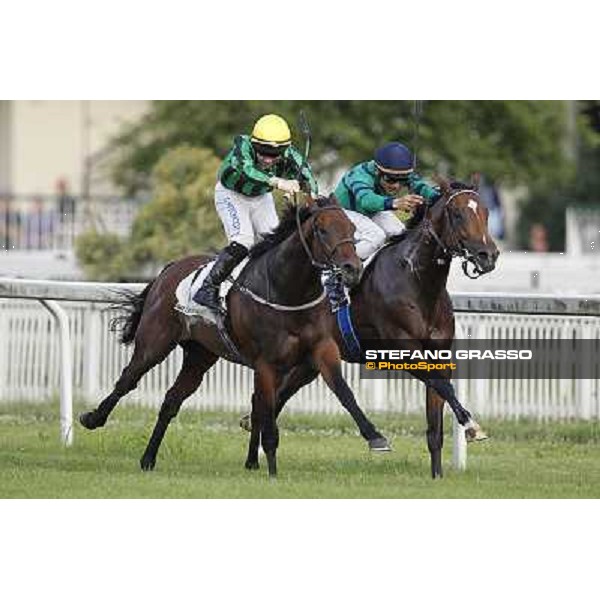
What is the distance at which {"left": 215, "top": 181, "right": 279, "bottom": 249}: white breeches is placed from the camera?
11.7 metres

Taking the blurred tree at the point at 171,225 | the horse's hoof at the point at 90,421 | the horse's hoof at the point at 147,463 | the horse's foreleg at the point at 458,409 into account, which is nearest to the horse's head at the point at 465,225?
the horse's foreleg at the point at 458,409

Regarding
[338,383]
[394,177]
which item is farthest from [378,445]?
[394,177]

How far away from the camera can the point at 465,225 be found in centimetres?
1106

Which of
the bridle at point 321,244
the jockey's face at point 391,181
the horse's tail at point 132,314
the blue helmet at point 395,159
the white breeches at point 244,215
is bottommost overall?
the horse's tail at point 132,314

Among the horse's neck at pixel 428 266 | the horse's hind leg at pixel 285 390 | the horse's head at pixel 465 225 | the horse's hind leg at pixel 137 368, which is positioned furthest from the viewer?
the horse's hind leg at pixel 137 368

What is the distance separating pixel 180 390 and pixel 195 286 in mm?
733

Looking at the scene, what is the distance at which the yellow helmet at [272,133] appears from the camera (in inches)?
443

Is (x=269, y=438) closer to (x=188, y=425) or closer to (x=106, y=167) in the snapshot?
(x=188, y=425)

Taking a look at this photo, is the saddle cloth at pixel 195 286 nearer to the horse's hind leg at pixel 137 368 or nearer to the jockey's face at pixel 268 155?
the horse's hind leg at pixel 137 368

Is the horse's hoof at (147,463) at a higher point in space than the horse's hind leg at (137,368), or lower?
lower

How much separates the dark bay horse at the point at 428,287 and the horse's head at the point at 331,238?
0.65 m

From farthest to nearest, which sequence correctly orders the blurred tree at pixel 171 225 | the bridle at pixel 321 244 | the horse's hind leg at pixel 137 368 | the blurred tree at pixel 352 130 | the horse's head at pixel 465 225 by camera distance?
the blurred tree at pixel 352 130
the blurred tree at pixel 171 225
the horse's hind leg at pixel 137 368
the horse's head at pixel 465 225
the bridle at pixel 321 244

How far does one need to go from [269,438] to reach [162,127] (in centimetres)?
1639

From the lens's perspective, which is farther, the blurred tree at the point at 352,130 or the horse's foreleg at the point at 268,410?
the blurred tree at the point at 352,130
